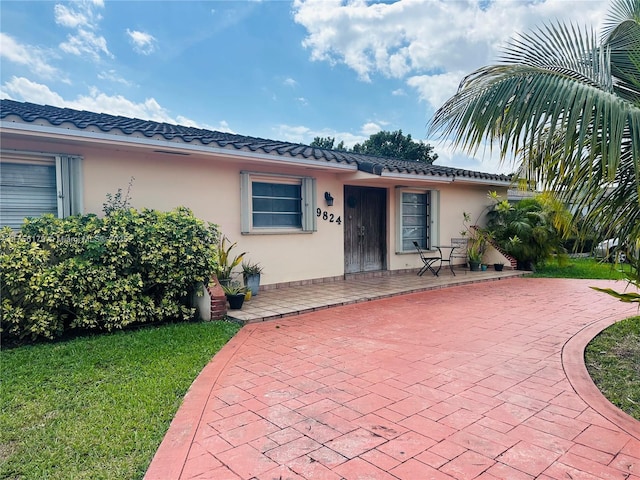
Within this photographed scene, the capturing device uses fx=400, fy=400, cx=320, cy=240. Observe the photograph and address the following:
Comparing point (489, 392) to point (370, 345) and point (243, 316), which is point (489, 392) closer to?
point (370, 345)

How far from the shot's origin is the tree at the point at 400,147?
27797 millimetres

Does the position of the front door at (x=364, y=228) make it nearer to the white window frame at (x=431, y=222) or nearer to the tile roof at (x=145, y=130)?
the white window frame at (x=431, y=222)

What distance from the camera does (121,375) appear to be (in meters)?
4.09

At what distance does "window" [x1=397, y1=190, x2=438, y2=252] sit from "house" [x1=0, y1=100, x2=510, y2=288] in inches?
1.2

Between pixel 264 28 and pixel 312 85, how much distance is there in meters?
5.23

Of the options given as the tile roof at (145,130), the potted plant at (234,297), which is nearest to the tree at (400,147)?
the tile roof at (145,130)

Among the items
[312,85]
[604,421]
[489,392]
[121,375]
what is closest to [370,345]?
[489,392]

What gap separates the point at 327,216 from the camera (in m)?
9.80

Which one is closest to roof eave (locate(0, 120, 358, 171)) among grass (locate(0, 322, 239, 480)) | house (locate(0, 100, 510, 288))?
house (locate(0, 100, 510, 288))

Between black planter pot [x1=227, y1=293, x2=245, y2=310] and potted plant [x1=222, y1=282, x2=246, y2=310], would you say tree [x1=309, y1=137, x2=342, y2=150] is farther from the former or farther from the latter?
black planter pot [x1=227, y1=293, x2=245, y2=310]

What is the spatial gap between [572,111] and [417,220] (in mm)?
9074

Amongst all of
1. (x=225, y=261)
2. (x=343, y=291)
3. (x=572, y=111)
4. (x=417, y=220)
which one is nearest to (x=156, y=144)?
(x=225, y=261)

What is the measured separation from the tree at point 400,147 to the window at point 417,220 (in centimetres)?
1620

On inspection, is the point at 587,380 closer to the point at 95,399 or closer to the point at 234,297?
the point at 95,399
